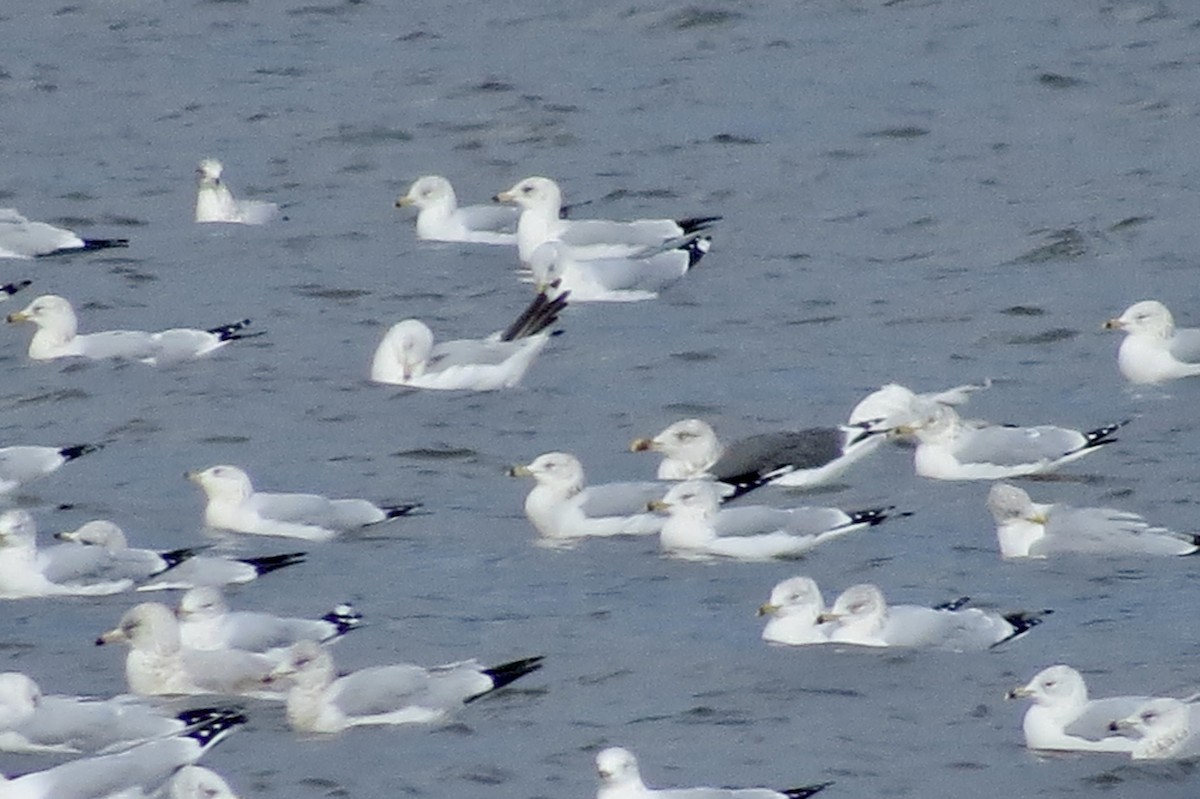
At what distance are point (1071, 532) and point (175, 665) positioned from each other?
11.3ft

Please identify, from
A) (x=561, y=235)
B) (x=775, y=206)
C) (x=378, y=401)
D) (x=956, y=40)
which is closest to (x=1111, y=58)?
(x=956, y=40)

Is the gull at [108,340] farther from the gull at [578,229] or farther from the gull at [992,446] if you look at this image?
the gull at [992,446]

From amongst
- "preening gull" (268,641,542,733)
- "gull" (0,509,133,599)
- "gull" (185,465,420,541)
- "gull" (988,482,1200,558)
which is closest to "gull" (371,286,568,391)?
"gull" (185,465,420,541)

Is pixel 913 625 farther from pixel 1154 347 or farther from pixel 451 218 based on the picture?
pixel 451 218

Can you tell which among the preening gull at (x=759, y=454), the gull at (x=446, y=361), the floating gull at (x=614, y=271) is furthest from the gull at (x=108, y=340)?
the preening gull at (x=759, y=454)

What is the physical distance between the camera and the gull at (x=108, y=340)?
51.3 feet

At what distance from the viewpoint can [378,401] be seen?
48.5ft

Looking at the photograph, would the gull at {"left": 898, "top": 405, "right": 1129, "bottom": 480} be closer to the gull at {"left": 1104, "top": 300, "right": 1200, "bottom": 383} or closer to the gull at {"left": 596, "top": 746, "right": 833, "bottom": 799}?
the gull at {"left": 1104, "top": 300, "right": 1200, "bottom": 383}

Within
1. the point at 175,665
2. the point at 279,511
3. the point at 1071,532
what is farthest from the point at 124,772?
the point at 1071,532

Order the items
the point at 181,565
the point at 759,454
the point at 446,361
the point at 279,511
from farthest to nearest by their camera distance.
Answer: the point at 446,361 < the point at 759,454 < the point at 279,511 < the point at 181,565

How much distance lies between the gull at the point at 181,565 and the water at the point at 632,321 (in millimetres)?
134

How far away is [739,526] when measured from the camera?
39.0 ft

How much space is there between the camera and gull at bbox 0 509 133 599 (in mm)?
11422

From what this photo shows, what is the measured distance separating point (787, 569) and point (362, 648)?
183cm
